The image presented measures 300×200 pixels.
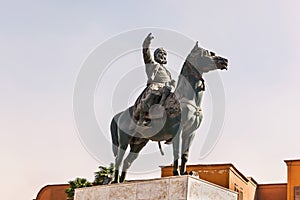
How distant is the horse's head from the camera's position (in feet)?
37.0

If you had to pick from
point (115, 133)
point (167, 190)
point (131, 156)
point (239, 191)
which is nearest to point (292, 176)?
point (239, 191)

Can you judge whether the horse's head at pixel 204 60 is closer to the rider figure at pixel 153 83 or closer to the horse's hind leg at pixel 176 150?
the rider figure at pixel 153 83

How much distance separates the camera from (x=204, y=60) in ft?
37.0

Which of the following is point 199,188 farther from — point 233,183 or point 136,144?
point 233,183

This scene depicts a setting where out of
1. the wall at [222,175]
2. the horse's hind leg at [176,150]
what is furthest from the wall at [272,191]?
the horse's hind leg at [176,150]

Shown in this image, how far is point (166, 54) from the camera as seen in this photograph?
39.8 ft

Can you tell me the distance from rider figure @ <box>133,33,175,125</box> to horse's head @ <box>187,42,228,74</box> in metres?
0.66

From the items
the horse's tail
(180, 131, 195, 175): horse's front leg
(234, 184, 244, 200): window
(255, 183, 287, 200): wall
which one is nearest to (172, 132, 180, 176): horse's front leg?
(180, 131, 195, 175): horse's front leg

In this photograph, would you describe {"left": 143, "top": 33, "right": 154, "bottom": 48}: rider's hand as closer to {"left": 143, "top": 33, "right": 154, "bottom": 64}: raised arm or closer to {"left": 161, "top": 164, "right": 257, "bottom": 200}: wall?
{"left": 143, "top": 33, "right": 154, "bottom": 64}: raised arm

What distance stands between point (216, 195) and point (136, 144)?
210 cm

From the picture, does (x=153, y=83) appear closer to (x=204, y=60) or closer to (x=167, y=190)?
(x=204, y=60)

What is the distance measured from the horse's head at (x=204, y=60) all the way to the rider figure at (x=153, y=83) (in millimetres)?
656

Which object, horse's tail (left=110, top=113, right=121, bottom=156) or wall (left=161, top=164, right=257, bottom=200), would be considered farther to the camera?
wall (left=161, top=164, right=257, bottom=200)

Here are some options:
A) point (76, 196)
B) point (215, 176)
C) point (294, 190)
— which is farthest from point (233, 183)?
point (76, 196)
